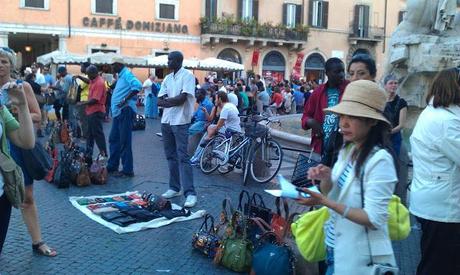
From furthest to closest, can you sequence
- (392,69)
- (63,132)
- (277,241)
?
(63,132), (392,69), (277,241)

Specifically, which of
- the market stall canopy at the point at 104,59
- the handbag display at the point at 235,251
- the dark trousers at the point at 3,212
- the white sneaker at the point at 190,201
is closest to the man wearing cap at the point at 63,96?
the market stall canopy at the point at 104,59

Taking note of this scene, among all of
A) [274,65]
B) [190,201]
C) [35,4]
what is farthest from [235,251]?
[274,65]

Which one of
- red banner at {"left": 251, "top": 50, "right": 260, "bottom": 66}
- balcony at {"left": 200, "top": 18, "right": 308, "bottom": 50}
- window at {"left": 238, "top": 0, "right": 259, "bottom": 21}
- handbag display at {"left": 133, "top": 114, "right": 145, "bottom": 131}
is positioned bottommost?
handbag display at {"left": 133, "top": 114, "right": 145, "bottom": 131}

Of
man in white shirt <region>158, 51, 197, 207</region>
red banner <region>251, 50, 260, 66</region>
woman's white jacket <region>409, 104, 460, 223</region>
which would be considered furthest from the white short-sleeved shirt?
red banner <region>251, 50, 260, 66</region>

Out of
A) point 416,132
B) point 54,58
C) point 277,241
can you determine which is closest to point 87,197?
point 277,241

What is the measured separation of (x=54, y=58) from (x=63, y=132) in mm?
11435

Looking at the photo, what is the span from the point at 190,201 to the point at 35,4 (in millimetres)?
25491

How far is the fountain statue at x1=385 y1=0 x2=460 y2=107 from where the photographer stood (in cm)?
816

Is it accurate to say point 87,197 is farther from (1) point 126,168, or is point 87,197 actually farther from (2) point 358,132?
(2) point 358,132

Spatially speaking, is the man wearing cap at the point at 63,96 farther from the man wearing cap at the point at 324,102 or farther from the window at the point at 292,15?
the window at the point at 292,15

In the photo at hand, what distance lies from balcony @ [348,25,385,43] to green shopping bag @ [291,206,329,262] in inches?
1470

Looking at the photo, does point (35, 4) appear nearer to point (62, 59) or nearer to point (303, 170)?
point (62, 59)

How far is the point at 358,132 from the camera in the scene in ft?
7.85

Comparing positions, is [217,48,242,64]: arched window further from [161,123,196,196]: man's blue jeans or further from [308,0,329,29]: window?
[161,123,196,196]: man's blue jeans
